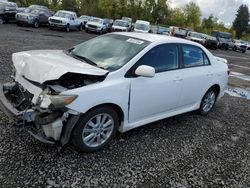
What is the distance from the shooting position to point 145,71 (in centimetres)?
363

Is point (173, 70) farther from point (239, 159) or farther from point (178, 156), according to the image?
point (239, 159)

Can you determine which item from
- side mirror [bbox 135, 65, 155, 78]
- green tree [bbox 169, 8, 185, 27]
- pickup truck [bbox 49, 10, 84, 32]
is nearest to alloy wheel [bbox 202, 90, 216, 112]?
side mirror [bbox 135, 65, 155, 78]

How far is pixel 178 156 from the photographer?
388 centimetres

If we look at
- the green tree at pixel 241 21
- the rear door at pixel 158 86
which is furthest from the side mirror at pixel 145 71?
the green tree at pixel 241 21

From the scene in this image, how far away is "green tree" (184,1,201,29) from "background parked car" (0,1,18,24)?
57674 millimetres

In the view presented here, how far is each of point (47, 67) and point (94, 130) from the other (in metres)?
1.05

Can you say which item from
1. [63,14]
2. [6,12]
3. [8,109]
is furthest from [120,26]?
[8,109]

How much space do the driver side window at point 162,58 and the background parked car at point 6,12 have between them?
19.3m

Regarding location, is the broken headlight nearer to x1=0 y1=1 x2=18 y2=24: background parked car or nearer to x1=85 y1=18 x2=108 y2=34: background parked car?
x1=0 y1=1 x2=18 y2=24: background parked car

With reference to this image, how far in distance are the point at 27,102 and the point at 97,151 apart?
1.17 metres

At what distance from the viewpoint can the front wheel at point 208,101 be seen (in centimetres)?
546

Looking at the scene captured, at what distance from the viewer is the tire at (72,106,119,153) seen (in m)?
3.32

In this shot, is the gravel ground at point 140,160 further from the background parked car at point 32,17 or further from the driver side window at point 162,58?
the background parked car at point 32,17

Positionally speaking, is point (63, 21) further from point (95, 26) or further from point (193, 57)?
point (193, 57)
